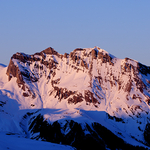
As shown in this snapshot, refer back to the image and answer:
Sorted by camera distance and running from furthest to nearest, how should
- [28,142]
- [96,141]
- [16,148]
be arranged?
1. [96,141]
2. [28,142]
3. [16,148]

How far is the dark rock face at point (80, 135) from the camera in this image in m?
173

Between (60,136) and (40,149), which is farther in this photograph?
(60,136)

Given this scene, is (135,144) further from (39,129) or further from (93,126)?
(39,129)

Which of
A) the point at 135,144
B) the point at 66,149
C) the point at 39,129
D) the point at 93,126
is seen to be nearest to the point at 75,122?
the point at 93,126

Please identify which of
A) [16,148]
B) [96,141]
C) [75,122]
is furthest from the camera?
[75,122]

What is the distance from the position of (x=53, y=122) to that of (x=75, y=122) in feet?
46.3

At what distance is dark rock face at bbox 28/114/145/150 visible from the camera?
568ft

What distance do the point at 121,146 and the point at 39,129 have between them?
51.6 metres

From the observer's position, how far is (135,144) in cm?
19238

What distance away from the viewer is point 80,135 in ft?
Answer: 585

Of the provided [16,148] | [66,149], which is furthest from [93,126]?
[16,148]

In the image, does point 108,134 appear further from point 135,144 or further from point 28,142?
point 28,142

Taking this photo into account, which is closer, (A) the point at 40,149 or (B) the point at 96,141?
(A) the point at 40,149

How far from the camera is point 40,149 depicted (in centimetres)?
6544
